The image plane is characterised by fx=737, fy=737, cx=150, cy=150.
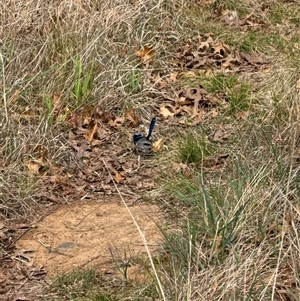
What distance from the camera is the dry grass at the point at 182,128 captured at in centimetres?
383

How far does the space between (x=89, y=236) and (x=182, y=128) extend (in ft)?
5.51

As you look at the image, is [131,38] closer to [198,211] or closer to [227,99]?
[227,99]

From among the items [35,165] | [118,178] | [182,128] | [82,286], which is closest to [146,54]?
[182,128]

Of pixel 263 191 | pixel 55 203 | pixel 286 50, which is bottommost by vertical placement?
pixel 55 203

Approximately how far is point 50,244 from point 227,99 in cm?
242

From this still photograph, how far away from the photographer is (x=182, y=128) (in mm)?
6199

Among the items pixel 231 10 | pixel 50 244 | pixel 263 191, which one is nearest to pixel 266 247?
pixel 263 191

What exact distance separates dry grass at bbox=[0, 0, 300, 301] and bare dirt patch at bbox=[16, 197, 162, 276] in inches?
7.3

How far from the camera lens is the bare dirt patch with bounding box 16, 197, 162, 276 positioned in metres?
4.53

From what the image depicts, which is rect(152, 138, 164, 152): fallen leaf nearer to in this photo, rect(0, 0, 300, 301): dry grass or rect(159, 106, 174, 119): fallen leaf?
rect(0, 0, 300, 301): dry grass

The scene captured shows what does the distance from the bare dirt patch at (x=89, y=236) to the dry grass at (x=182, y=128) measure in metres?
0.19

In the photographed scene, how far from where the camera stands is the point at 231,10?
8.20 m

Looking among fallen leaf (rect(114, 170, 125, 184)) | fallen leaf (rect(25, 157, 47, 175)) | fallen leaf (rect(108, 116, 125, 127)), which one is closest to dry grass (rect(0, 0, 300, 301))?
fallen leaf (rect(25, 157, 47, 175))

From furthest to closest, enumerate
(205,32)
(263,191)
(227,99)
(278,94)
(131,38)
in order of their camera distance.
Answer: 1. (205,32)
2. (131,38)
3. (227,99)
4. (278,94)
5. (263,191)
